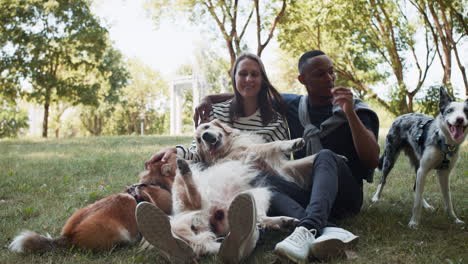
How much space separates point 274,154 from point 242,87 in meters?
0.69

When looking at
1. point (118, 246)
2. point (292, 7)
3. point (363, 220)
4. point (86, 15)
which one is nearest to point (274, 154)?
point (363, 220)

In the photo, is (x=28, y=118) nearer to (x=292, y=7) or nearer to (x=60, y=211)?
(x=292, y=7)

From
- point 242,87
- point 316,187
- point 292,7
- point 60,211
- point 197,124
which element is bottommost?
point 60,211

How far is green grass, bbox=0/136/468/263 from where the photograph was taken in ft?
7.82

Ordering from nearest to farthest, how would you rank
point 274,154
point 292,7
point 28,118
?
point 274,154 → point 292,7 → point 28,118

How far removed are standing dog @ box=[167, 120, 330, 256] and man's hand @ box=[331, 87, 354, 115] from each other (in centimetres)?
41

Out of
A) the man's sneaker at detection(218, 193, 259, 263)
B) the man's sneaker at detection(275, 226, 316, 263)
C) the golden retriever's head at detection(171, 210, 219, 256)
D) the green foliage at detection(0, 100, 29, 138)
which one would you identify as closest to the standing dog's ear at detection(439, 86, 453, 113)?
the man's sneaker at detection(275, 226, 316, 263)

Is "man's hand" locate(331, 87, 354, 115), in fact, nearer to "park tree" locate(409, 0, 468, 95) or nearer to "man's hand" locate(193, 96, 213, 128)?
"man's hand" locate(193, 96, 213, 128)

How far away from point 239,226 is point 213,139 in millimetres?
1136

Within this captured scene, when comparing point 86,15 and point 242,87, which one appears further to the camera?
point 86,15

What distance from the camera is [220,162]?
9.96 feet

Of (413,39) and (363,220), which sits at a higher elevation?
(413,39)

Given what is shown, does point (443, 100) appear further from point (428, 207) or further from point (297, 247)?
point (297, 247)

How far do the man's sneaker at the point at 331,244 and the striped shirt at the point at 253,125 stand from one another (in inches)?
45.3
